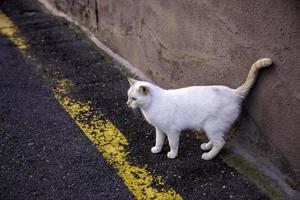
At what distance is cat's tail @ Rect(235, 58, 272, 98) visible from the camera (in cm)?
231

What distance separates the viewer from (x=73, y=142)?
2.92 m

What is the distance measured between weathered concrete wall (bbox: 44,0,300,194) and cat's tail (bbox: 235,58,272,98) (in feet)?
0.13

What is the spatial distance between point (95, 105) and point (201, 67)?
3.15ft

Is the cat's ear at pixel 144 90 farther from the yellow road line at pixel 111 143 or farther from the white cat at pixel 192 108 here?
the yellow road line at pixel 111 143

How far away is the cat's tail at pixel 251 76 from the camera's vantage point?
2307 millimetres

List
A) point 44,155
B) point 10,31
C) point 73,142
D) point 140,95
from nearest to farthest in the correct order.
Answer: point 140,95, point 44,155, point 73,142, point 10,31

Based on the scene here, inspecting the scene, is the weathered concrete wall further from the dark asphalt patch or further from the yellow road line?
the dark asphalt patch

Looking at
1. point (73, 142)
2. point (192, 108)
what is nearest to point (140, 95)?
point (192, 108)

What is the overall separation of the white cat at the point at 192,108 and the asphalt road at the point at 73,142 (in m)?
0.21

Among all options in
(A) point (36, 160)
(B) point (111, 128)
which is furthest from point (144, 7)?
(A) point (36, 160)

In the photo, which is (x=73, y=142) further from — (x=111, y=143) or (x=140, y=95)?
(x=140, y=95)

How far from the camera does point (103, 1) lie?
13.6ft

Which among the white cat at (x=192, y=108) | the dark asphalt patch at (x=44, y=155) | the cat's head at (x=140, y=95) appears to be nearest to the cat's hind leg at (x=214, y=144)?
the white cat at (x=192, y=108)

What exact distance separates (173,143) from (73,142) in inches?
28.3
